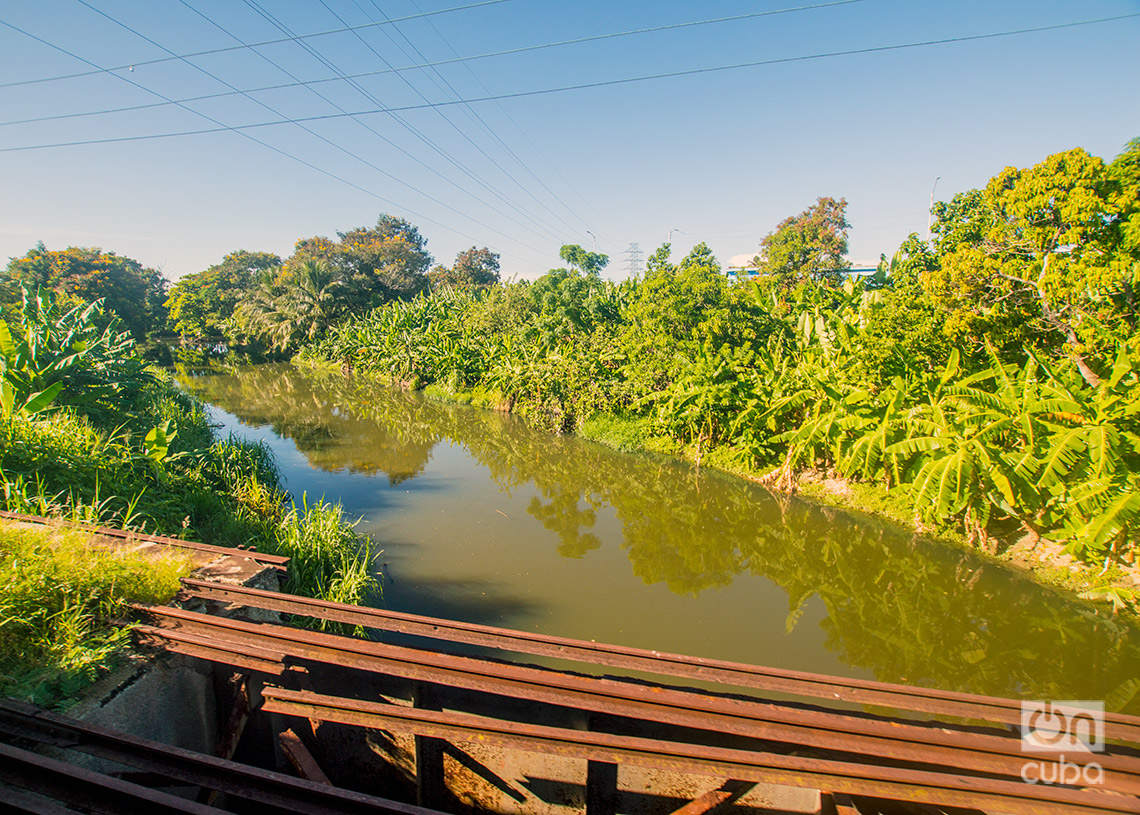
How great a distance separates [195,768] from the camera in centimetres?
218

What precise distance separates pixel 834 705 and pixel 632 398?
30.6 ft

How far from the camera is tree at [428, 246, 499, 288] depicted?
39.1m

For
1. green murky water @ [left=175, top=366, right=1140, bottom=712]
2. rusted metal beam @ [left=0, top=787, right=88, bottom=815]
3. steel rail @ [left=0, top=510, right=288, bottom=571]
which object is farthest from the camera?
green murky water @ [left=175, top=366, right=1140, bottom=712]

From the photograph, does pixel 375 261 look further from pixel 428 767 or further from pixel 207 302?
pixel 428 767

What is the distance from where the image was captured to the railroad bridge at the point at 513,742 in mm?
2104

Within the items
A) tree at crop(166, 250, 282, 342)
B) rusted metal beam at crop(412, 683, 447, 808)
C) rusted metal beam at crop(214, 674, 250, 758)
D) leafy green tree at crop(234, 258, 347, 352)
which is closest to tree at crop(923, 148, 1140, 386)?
rusted metal beam at crop(412, 683, 447, 808)

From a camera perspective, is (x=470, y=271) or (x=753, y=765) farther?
(x=470, y=271)

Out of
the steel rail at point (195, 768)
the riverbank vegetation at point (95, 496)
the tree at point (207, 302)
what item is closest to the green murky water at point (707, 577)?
the riverbank vegetation at point (95, 496)

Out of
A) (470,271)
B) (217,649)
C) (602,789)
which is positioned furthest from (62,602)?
(470,271)

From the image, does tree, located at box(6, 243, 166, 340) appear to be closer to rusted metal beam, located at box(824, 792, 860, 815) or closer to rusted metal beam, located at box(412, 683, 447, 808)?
rusted metal beam, located at box(412, 683, 447, 808)

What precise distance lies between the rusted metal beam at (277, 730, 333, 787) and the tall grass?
94 cm

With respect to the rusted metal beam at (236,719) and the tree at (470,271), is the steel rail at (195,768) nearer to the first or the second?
the rusted metal beam at (236,719)

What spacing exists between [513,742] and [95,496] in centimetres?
500

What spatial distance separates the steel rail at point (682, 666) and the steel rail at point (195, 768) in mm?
986
